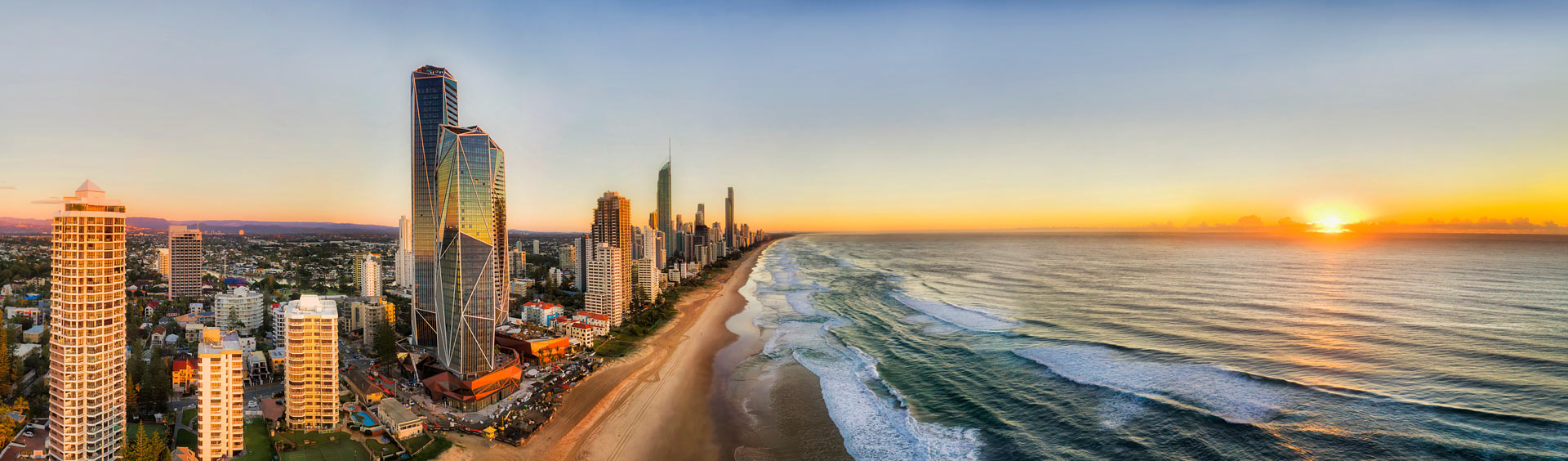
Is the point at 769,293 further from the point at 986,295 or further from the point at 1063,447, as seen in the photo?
the point at 1063,447

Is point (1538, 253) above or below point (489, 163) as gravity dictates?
below

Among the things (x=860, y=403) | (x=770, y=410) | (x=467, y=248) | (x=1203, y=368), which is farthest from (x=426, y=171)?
(x=1203, y=368)

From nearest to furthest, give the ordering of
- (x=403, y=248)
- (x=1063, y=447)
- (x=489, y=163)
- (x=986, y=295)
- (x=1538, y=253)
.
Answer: (x=1063, y=447), (x=489, y=163), (x=986, y=295), (x=403, y=248), (x=1538, y=253)

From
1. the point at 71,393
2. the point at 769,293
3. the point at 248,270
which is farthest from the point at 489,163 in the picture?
the point at 248,270

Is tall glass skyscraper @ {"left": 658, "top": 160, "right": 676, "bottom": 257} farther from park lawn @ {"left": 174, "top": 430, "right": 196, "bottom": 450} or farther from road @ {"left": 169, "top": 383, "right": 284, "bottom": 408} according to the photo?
park lawn @ {"left": 174, "top": 430, "right": 196, "bottom": 450}

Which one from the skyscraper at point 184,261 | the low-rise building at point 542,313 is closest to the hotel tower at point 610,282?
the low-rise building at point 542,313

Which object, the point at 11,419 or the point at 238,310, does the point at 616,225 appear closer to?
the point at 238,310

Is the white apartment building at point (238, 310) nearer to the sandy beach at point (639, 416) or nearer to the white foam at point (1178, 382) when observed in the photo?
the sandy beach at point (639, 416)
